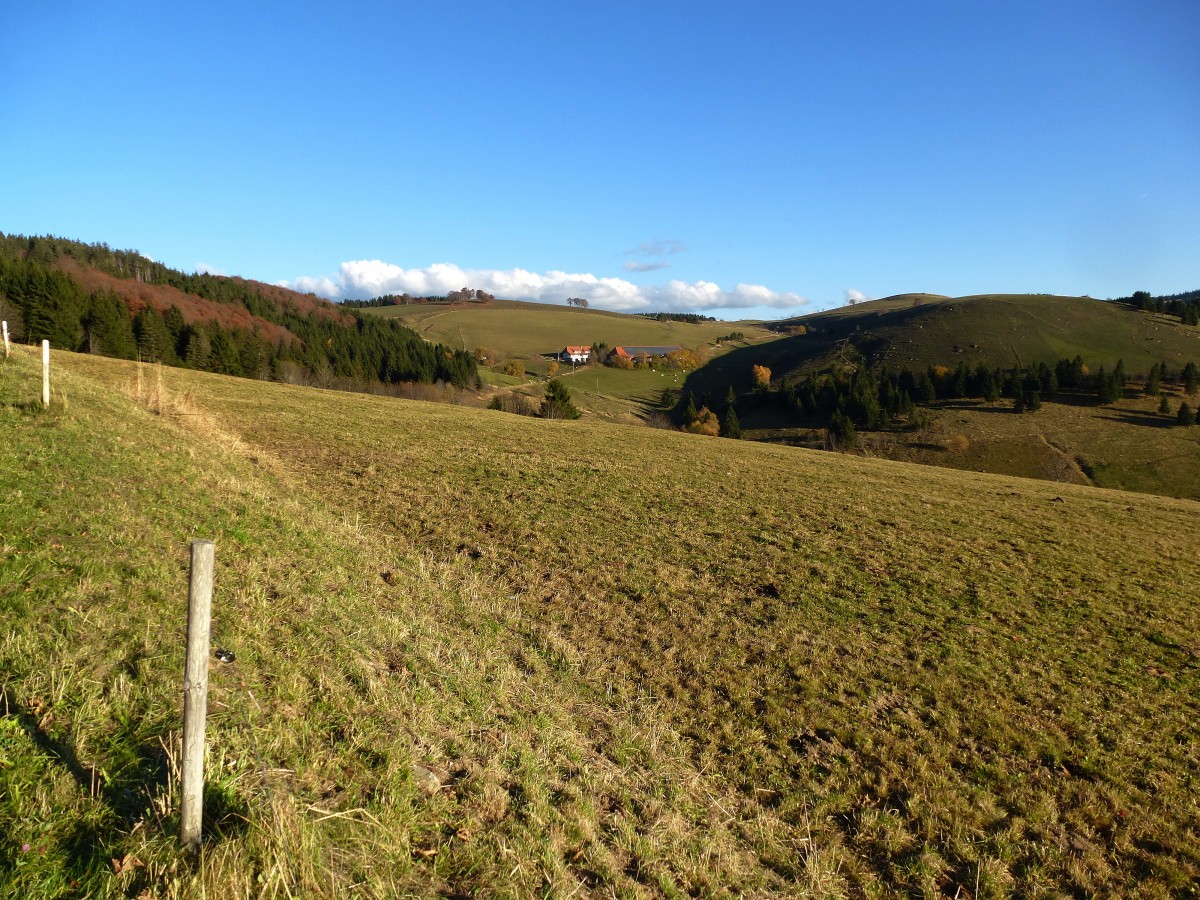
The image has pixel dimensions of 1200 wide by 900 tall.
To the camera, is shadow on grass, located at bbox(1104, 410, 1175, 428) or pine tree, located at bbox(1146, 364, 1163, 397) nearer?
shadow on grass, located at bbox(1104, 410, 1175, 428)

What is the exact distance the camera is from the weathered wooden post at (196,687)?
3469 millimetres

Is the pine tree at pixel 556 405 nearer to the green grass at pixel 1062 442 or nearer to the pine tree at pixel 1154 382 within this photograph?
the green grass at pixel 1062 442

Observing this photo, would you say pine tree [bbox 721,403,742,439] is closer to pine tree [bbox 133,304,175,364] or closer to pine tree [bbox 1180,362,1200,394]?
pine tree [bbox 1180,362,1200,394]

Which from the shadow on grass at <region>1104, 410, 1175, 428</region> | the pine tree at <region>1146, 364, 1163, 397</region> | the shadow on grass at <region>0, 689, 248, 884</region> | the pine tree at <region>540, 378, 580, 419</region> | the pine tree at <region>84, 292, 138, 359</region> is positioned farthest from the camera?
the pine tree at <region>1146, 364, 1163, 397</region>

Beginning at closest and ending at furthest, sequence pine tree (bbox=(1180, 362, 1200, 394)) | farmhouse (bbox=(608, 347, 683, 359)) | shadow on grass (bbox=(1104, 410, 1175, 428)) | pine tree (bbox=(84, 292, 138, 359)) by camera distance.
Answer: pine tree (bbox=(84, 292, 138, 359))
shadow on grass (bbox=(1104, 410, 1175, 428))
pine tree (bbox=(1180, 362, 1200, 394))
farmhouse (bbox=(608, 347, 683, 359))

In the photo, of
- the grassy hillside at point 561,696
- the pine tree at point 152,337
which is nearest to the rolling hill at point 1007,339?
Answer: the pine tree at point 152,337

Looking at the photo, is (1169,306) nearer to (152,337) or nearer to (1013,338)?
(1013,338)

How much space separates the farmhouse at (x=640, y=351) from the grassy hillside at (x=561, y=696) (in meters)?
157

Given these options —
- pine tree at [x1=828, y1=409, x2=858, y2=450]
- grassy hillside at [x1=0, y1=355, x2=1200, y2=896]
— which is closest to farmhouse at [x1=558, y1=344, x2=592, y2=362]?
pine tree at [x1=828, y1=409, x2=858, y2=450]

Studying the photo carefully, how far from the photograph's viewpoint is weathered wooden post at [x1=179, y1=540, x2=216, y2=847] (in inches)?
137

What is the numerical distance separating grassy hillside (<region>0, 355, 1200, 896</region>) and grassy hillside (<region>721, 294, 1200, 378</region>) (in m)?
125

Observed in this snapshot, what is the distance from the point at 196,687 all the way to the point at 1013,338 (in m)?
156

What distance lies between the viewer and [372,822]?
4.37 m

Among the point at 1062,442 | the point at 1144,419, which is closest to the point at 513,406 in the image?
the point at 1062,442
